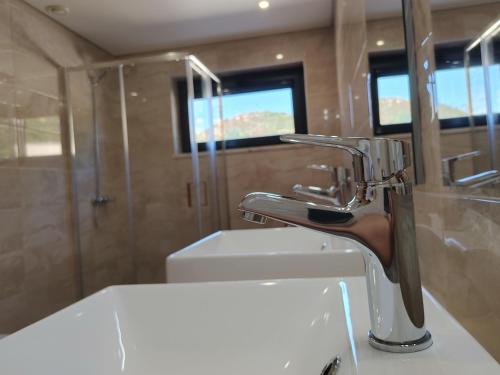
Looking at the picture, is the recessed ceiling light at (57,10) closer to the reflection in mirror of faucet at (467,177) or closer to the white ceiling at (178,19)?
the white ceiling at (178,19)

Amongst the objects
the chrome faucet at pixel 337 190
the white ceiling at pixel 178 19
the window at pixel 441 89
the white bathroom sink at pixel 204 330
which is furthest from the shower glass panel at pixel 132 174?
the white bathroom sink at pixel 204 330

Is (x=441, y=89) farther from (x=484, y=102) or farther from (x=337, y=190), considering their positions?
→ (x=337, y=190)

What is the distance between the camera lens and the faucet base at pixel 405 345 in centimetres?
39

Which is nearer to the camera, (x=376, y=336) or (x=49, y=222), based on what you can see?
(x=376, y=336)

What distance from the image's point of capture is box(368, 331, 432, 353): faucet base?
15.3 inches

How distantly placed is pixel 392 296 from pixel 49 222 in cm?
211

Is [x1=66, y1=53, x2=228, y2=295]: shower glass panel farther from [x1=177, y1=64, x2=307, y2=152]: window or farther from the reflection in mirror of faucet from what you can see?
the reflection in mirror of faucet

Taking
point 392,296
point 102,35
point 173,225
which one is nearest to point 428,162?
point 392,296

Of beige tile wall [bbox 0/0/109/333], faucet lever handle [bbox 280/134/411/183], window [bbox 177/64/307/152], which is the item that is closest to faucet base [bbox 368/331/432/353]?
faucet lever handle [bbox 280/134/411/183]

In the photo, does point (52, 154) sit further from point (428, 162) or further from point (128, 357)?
point (428, 162)

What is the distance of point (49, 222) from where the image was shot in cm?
212

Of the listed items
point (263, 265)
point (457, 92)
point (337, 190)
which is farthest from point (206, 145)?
point (457, 92)

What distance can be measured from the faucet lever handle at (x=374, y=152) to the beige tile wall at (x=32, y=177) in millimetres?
1876

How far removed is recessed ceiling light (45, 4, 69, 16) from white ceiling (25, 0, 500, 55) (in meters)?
0.03
